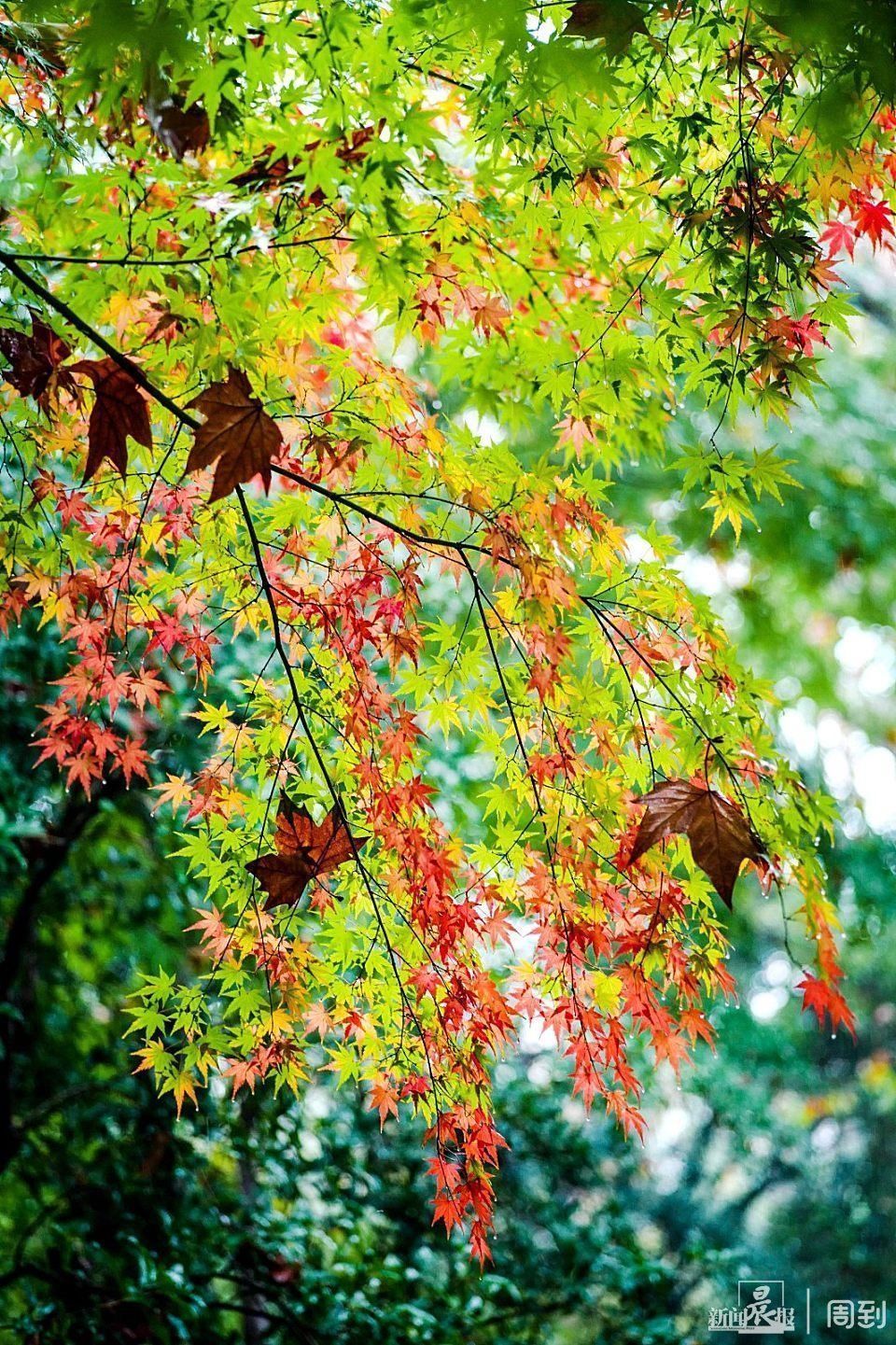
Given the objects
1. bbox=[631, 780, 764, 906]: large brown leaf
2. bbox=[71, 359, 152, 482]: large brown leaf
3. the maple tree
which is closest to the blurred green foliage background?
the maple tree

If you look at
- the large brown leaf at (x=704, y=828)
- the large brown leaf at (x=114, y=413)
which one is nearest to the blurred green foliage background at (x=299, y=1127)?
the large brown leaf at (x=704, y=828)

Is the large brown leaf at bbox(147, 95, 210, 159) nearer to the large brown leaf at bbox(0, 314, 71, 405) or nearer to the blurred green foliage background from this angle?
the large brown leaf at bbox(0, 314, 71, 405)

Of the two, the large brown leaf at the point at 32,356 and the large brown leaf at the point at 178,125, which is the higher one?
the large brown leaf at the point at 178,125

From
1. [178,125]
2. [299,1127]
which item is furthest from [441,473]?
[299,1127]

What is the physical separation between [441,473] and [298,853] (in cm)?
63

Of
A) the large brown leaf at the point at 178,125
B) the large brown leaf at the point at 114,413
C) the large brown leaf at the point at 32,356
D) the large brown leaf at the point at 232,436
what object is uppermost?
the large brown leaf at the point at 178,125

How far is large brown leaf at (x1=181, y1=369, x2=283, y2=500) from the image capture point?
1.30 meters

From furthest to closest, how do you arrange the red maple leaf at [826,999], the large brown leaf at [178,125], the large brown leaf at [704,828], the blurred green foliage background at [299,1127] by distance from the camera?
the blurred green foliage background at [299,1127] → the red maple leaf at [826,999] → the large brown leaf at [704,828] → the large brown leaf at [178,125]

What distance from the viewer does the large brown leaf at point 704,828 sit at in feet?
4.50

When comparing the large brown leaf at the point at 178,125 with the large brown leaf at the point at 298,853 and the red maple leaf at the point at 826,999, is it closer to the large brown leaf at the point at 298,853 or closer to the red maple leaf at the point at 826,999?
the large brown leaf at the point at 298,853

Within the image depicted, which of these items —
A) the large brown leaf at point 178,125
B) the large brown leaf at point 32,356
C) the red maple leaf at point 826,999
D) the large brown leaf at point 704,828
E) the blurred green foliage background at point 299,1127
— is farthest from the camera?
the blurred green foliage background at point 299,1127

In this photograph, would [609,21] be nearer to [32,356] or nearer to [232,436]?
[232,436]

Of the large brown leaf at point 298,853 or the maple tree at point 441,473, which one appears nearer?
the maple tree at point 441,473

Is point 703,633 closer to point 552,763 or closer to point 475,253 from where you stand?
point 552,763
